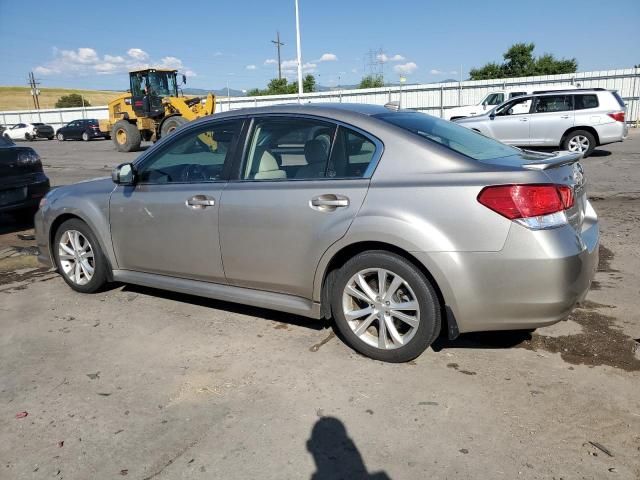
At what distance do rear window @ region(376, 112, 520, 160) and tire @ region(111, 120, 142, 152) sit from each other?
20308 mm

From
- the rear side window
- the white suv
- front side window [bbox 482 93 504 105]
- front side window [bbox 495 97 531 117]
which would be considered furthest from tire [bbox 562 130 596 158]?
front side window [bbox 482 93 504 105]

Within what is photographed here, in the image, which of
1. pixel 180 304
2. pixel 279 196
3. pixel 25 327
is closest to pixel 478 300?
pixel 279 196

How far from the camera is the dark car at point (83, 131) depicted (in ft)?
114

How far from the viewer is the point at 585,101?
46.1 ft

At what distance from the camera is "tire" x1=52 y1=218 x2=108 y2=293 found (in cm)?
471

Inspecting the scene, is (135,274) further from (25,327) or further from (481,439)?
(481,439)

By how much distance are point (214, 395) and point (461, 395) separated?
1432mm

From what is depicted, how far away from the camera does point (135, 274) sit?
4496 mm

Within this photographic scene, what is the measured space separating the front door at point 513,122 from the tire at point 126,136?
47.8ft

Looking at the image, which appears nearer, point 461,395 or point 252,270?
point 461,395

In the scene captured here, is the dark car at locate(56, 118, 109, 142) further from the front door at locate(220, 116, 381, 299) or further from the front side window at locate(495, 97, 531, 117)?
the front door at locate(220, 116, 381, 299)

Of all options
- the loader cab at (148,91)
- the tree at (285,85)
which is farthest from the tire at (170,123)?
the tree at (285,85)

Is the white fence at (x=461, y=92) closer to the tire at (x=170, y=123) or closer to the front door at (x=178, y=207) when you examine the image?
the tire at (x=170, y=123)

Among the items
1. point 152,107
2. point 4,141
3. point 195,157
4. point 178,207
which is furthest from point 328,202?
point 152,107
